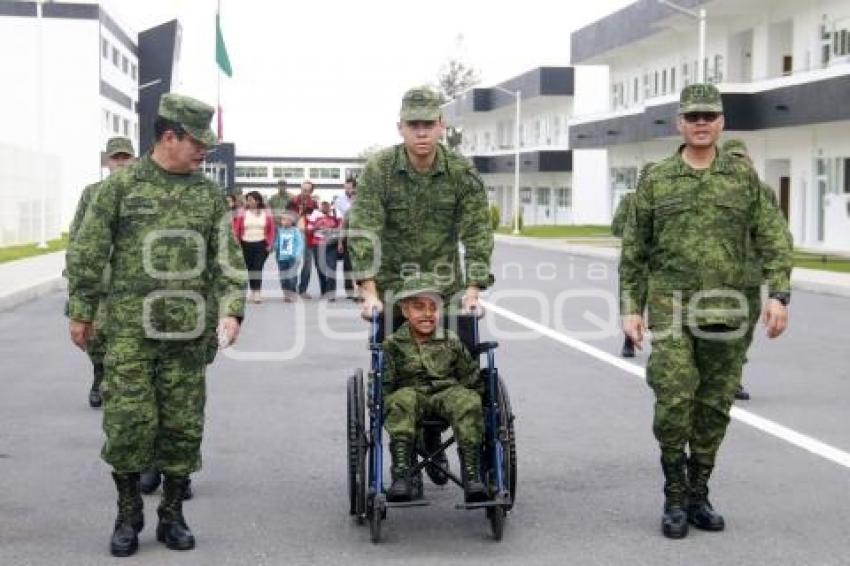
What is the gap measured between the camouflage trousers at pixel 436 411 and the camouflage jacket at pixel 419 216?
24.8 inches

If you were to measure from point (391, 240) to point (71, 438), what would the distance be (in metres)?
3.04

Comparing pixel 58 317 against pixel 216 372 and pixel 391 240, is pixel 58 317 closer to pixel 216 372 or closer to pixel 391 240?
pixel 216 372

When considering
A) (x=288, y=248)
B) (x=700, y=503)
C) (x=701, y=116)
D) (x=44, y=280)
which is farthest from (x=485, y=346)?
(x=44, y=280)

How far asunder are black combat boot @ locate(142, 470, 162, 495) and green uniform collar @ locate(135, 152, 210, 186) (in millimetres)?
1678

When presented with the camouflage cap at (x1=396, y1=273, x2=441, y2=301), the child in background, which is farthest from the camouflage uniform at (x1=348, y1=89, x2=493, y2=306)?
the child in background

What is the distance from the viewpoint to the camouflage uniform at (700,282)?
5832 millimetres

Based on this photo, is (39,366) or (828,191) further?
(828,191)

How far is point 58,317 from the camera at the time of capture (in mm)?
17172

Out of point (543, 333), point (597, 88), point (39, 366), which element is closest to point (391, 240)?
point (39, 366)

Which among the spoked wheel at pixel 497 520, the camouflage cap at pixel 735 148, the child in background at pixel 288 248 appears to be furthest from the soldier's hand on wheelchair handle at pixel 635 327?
the child in background at pixel 288 248

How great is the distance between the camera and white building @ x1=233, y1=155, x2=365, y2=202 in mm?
155250

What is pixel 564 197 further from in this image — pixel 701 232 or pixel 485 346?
pixel 485 346

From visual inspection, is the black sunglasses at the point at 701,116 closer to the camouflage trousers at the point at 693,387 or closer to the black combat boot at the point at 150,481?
the camouflage trousers at the point at 693,387

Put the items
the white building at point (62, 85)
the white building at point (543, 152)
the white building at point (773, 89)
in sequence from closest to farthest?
1. the white building at point (773, 89)
2. the white building at point (543, 152)
3. the white building at point (62, 85)
